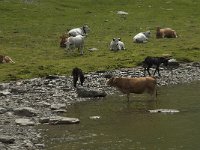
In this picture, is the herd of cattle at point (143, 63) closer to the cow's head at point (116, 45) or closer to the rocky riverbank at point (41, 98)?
the cow's head at point (116, 45)

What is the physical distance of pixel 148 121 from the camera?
27.3 m

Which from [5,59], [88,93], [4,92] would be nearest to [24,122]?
[88,93]

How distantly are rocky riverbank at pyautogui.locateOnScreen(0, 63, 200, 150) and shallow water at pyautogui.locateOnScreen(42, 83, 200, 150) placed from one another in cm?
70

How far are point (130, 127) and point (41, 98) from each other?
25.5ft

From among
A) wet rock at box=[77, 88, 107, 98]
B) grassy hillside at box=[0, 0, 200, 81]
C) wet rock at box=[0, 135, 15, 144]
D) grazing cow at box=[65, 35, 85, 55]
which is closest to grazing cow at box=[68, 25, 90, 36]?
grassy hillside at box=[0, 0, 200, 81]

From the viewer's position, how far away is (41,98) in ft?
108

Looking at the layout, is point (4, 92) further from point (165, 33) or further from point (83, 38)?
point (165, 33)

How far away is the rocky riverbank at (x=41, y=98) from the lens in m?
24.6

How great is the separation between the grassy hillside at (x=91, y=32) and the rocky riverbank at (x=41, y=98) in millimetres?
2363

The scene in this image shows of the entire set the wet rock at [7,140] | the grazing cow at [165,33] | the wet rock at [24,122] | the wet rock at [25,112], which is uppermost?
the grazing cow at [165,33]

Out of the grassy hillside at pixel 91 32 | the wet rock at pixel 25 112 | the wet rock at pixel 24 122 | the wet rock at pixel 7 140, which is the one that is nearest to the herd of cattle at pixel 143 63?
the grassy hillside at pixel 91 32

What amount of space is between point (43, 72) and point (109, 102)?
9.20m

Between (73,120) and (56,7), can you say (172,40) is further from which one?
(73,120)

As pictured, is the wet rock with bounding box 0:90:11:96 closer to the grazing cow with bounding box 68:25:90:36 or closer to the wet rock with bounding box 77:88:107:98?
the wet rock with bounding box 77:88:107:98
